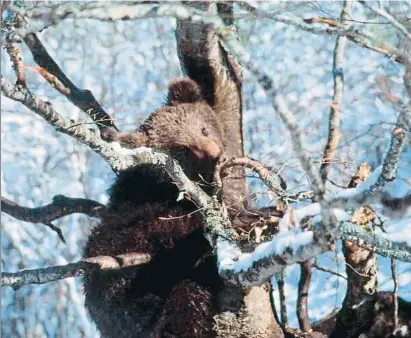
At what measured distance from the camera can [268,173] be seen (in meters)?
3.96

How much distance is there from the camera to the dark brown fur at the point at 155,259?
369 centimetres

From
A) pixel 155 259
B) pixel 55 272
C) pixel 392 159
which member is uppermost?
pixel 155 259

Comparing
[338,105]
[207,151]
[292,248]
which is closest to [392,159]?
[292,248]

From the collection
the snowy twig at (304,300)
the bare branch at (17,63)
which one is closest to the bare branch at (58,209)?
the snowy twig at (304,300)

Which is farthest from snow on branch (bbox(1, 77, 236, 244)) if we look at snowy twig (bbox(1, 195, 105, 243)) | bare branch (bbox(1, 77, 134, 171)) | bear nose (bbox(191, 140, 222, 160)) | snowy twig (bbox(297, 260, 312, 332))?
snowy twig (bbox(297, 260, 312, 332))

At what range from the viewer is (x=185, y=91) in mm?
4578

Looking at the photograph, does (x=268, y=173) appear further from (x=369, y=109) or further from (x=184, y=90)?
(x=369, y=109)

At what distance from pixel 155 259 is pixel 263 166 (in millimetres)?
709

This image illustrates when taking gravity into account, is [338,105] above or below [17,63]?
above

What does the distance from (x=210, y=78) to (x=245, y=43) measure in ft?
4.56

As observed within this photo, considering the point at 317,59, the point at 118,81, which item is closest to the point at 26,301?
the point at 118,81

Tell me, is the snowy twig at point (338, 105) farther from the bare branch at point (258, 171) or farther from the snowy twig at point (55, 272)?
the snowy twig at point (55, 272)

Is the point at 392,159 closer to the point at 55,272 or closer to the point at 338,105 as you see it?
the point at 55,272

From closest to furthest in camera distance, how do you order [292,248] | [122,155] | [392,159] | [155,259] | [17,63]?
[392,159] → [292,248] → [17,63] → [122,155] → [155,259]
